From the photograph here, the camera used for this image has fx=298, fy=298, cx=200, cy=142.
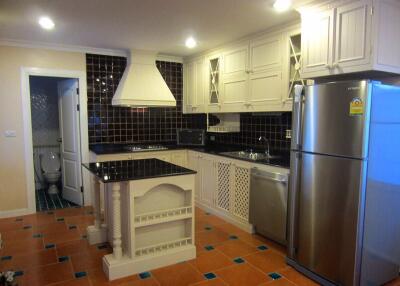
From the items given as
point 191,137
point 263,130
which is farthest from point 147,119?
point 263,130

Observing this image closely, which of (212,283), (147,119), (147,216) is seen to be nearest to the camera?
(212,283)

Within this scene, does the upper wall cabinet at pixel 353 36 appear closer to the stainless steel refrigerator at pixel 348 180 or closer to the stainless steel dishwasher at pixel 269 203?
the stainless steel refrigerator at pixel 348 180

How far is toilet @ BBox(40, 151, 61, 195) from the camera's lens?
509 centimetres

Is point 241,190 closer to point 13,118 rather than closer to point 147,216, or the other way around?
point 147,216

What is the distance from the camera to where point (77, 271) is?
2.63m

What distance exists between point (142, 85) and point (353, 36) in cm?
297

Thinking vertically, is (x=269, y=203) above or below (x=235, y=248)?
above

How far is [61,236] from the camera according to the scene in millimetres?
3379

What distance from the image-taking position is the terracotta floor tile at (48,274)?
2463 millimetres

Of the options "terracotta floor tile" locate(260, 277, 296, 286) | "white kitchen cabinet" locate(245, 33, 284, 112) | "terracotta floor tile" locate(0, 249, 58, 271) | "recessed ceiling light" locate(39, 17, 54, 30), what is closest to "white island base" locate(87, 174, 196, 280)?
"terracotta floor tile" locate(0, 249, 58, 271)

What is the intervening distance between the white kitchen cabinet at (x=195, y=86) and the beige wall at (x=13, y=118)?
6.68 ft

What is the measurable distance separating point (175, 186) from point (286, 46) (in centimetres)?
186

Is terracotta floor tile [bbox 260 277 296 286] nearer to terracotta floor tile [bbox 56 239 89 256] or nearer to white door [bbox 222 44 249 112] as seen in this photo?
terracotta floor tile [bbox 56 239 89 256]

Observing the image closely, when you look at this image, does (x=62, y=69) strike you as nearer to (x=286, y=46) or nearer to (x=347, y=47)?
(x=286, y=46)
